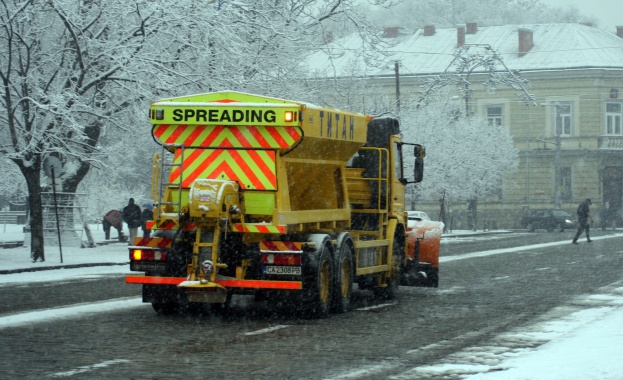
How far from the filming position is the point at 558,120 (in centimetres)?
7631

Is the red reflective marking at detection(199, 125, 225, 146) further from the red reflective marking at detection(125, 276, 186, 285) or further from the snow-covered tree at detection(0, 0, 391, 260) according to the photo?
the snow-covered tree at detection(0, 0, 391, 260)

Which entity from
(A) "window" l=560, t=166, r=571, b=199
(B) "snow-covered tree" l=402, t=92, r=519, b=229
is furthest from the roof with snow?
(B) "snow-covered tree" l=402, t=92, r=519, b=229

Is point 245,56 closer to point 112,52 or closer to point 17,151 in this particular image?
point 112,52

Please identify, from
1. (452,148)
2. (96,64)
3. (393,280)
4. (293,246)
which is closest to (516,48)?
(452,148)

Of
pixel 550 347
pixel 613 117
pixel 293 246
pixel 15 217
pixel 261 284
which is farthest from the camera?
pixel 613 117

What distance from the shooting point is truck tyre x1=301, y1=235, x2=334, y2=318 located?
1512 cm

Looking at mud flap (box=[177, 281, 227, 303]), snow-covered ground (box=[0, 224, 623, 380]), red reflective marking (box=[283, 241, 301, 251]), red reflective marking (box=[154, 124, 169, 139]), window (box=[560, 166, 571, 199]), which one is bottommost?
snow-covered ground (box=[0, 224, 623, 380])

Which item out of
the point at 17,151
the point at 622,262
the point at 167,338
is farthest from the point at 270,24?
the point at 167,338

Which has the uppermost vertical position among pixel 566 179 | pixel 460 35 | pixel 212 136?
pixel 460 35

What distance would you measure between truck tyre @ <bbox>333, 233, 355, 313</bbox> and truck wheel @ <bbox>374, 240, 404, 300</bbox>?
91.7 inches

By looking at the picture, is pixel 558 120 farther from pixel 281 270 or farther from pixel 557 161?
pixel 281 270

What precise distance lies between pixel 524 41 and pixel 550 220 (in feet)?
53.7

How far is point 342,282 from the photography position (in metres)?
16.3

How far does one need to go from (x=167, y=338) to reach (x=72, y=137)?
16.8 meters
